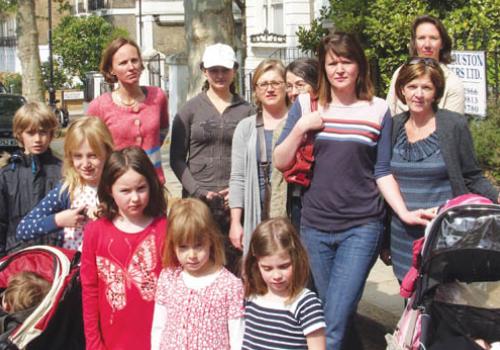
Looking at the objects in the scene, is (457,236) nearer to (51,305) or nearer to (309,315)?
(309,315)

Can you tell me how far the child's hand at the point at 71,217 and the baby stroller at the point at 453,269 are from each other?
6.13 ft

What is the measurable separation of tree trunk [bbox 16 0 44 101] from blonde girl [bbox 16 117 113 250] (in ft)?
77.9

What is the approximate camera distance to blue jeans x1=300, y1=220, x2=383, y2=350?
14.8 ft

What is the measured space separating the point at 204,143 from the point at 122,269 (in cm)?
148

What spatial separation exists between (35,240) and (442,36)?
9.69ft

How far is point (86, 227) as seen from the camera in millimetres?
4570

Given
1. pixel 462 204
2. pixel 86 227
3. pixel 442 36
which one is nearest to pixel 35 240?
pixel 86 227

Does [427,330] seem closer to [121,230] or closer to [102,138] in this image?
[121,230]

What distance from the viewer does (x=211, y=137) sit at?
18.3 ft

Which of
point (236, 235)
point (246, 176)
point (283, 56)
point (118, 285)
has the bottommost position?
point (118, 285)

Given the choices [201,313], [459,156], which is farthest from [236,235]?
[459,156]

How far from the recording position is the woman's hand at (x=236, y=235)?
17.3 feet

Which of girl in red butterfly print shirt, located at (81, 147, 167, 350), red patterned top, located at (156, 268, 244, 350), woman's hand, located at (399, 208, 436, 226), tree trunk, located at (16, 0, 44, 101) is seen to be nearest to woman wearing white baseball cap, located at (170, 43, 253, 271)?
girl in red butterfly print shirt, located at (81, 147, 167, 350)

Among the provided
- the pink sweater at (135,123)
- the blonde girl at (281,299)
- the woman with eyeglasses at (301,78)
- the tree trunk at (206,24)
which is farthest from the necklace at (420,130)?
the tree trunk at (206,24)
